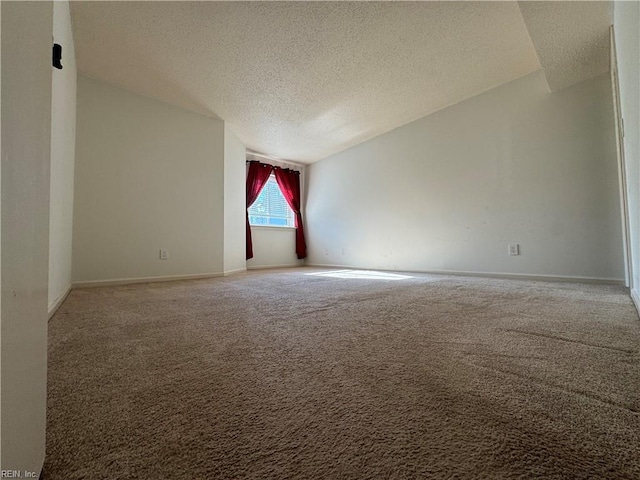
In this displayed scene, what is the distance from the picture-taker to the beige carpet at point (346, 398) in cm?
39

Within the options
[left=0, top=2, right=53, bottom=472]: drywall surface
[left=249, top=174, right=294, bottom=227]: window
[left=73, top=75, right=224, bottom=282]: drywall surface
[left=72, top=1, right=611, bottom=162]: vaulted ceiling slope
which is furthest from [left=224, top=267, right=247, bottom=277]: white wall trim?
[left=0, top=2, right=53, bottom=472]: drywall surface

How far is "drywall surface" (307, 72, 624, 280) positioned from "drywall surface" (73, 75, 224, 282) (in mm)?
2266

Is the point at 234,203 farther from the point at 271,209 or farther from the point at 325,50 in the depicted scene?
the point at 325,50

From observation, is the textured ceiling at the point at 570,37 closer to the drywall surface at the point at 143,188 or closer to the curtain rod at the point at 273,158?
the drywall surface at the point at 143,188

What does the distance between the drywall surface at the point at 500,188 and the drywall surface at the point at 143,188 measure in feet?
7.43

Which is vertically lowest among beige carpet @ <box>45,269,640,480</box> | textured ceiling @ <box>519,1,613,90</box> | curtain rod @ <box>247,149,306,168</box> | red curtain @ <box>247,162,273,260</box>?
beige carpet @ <box>45,269,640,480</box>

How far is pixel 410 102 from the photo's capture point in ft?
10.1

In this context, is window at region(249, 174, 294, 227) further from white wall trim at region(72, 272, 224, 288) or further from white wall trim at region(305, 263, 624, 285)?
white wall trim at region(305, 263, 624, 285)

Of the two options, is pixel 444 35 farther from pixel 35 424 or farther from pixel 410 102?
pixel 35 424

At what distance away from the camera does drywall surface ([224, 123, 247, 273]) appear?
3.42 meters

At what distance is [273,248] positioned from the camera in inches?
183

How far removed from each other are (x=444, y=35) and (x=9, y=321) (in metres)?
2.83

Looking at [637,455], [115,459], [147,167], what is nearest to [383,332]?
[637,455]

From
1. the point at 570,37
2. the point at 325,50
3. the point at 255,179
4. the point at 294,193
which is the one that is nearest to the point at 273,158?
the point at 255,179
